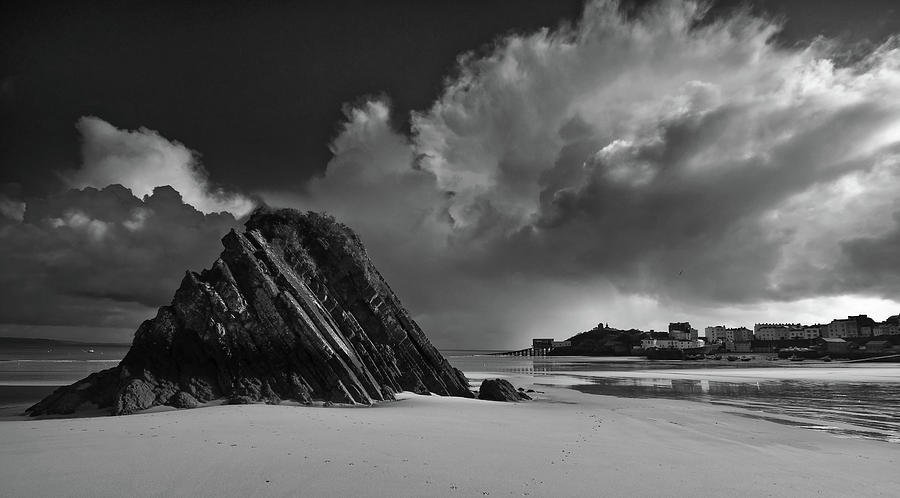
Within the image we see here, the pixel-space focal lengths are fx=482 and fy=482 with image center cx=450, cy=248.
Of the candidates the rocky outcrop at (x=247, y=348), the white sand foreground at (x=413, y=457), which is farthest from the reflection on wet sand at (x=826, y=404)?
the rocky outcrop at (x=247, y=348)

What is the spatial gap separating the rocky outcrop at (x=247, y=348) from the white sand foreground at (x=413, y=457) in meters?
2.44

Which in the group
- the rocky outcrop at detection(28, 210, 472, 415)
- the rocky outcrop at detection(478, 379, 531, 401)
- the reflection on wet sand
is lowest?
the reflection on wet sand

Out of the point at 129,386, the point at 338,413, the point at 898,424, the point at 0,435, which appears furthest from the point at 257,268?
the point at 898,424

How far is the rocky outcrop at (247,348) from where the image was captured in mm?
18594

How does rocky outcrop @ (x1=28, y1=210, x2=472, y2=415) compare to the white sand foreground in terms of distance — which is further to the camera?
rocky outcrop @ (x1=28, y1=210, x2=472, y2=415)

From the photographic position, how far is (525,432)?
594 inches

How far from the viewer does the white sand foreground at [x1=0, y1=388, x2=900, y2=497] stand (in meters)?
8.39

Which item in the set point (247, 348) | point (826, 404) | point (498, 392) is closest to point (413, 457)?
point (247, 348)

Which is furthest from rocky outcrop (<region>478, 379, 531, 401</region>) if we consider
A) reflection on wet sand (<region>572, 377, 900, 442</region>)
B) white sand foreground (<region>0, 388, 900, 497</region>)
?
reflection on wet sand (<region>572, 377, 900, 442</region>)

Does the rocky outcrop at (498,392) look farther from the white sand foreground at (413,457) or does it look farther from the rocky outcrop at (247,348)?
the white sand foreground at (413,457)

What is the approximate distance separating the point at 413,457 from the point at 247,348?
12.5m

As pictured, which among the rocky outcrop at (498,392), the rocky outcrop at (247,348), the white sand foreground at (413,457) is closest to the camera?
the white sand foreground at (413,457)

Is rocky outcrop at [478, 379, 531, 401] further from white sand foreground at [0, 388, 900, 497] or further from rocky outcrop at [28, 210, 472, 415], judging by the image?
white sand foreground at [0, 388, 900, 497]

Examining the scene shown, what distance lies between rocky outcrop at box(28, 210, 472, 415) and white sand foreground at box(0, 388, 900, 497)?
2443 mm
